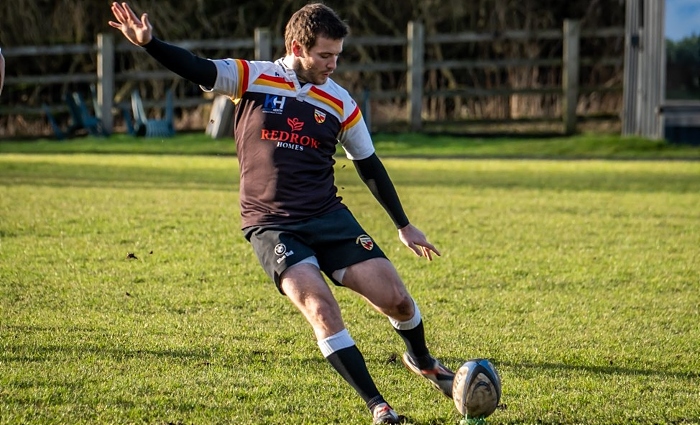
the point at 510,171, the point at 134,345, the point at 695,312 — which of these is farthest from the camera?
the point at 510,171

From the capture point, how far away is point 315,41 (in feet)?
16.6

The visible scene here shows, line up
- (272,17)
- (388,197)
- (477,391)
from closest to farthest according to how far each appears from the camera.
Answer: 1. (477,391)
2. (388,197)
3. (272,17)

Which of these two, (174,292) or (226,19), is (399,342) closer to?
(174,292)

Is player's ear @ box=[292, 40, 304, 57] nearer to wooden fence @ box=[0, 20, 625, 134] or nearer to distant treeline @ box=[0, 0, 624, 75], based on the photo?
wooden fence @ box=[0, 20, 625, 134]

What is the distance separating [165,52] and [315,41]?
2.22ft

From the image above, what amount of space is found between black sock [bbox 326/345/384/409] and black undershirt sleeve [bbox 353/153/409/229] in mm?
814

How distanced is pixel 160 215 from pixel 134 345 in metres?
5.61

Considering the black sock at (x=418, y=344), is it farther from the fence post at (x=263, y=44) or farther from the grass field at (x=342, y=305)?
the fence post at (x=263, y=44)

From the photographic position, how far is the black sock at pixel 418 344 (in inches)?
210

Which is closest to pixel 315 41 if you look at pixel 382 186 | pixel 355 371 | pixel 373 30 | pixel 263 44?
pixel 382 186

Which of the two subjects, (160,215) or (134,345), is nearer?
(134,345)

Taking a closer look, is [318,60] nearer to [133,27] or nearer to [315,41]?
[315,41]

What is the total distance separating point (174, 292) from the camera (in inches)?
307

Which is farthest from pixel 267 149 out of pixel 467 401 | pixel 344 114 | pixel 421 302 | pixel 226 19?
pixel 226 19
